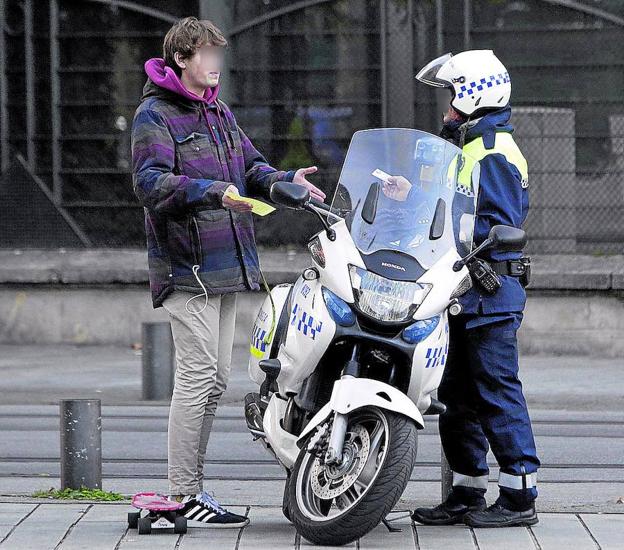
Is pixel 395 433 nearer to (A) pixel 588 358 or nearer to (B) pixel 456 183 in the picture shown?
(B) pixel 456 183

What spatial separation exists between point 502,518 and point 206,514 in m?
1.12

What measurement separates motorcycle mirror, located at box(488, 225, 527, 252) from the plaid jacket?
0.92m

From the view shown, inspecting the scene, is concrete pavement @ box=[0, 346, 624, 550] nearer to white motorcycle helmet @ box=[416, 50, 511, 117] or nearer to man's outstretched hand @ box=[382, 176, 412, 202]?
man's outstretched hand @ box=[382, 176, 412, 202]

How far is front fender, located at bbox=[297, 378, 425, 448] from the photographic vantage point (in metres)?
4.81

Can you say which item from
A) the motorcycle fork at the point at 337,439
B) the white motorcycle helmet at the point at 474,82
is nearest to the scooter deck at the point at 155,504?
the motorcycle fork at the point at 337,439

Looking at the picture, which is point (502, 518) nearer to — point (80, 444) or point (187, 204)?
point (187, 204)

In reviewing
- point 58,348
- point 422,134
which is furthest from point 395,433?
point 58,348

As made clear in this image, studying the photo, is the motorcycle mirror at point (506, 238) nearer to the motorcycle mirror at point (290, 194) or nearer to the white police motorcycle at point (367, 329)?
the white police motorcycle at point (367, 329)

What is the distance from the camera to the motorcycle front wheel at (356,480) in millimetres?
4727

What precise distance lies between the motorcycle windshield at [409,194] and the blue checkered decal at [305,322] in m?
0.31

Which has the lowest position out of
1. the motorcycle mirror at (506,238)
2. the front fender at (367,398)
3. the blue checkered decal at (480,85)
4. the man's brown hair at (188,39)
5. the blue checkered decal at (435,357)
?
the front fender at (367,398)

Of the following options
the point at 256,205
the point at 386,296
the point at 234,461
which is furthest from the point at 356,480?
the point at 234,461

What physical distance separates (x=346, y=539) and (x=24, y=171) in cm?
949

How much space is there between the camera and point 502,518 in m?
5.39
